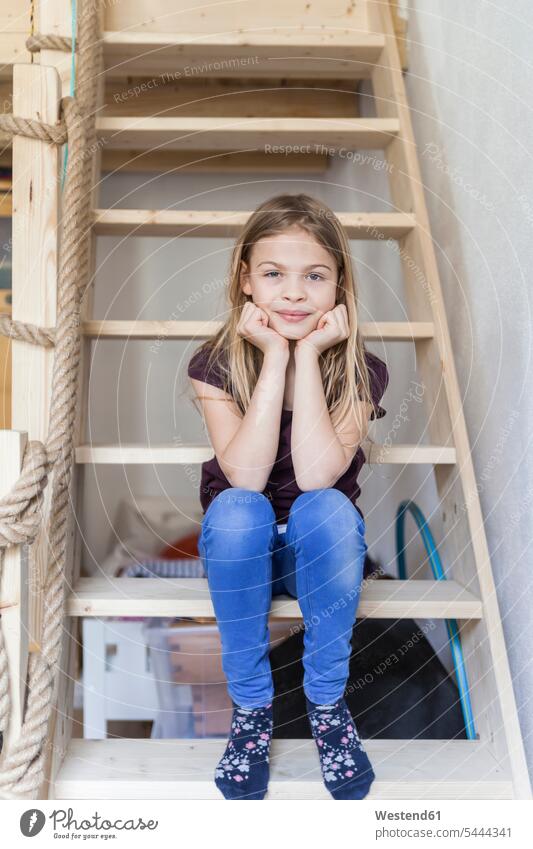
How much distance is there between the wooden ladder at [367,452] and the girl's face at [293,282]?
5.2 inches

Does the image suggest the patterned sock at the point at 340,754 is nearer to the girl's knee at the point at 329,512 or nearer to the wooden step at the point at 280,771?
the wooden step at the point at 280,771

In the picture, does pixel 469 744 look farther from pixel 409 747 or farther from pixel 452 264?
pixel 452 264

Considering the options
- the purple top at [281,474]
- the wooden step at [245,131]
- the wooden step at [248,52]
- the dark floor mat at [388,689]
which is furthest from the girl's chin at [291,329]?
the wooden step at [248,52]

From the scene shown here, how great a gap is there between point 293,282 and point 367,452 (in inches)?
11.9

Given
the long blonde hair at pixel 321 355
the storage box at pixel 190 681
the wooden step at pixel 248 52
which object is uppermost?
the wooden step at pixel 248 52

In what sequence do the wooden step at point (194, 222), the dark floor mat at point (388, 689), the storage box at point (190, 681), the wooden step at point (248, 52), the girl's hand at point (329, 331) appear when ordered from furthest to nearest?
the storage box at point (190, 681), the wooden step at point (248, 52), the wooden step at point (194, 222), the dark floor mat at point (388, 689), the girl's hand at point (329, 331)

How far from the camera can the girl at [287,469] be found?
989 millimetres

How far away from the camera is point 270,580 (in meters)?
1.01

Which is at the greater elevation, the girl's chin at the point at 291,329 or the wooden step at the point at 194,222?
the wooden step at the point at 194,222

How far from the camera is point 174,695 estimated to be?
1700 mm

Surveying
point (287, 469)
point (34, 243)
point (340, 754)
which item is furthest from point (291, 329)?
point (340, 754)

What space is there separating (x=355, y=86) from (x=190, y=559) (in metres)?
1.40

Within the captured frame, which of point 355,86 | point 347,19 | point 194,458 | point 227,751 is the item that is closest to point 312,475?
point 194,458

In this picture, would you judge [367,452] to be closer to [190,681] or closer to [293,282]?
[293,282]
